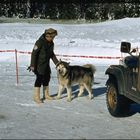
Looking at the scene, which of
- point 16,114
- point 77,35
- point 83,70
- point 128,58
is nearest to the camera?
point 128,58

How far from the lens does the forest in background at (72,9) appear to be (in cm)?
4003

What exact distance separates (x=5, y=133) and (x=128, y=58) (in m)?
2.76

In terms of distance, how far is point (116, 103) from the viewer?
1066cm

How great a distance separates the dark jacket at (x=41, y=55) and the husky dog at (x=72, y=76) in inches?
11.8

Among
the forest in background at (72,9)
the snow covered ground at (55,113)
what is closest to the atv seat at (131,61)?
the snow covered ground at (55,113)

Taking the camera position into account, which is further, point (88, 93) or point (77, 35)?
point (77, 35)

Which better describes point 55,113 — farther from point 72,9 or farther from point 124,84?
point 72,9

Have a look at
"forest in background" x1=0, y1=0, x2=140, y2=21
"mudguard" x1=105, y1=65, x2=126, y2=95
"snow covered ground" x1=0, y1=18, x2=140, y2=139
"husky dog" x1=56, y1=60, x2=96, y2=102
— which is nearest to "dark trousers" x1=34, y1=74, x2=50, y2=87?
"husky dog" x1=56, y1=60, x2=96, y2=102

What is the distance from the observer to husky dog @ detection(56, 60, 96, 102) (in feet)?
40.1

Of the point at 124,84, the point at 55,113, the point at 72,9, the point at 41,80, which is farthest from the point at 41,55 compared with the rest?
the point at 72,9

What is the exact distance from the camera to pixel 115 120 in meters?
Result: 10.5

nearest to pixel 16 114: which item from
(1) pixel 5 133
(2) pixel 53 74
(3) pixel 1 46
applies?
(1) pixel 5 133

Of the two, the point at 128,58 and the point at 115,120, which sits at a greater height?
the point at 128,58

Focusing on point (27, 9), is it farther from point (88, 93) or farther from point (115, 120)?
point (115, 120)
